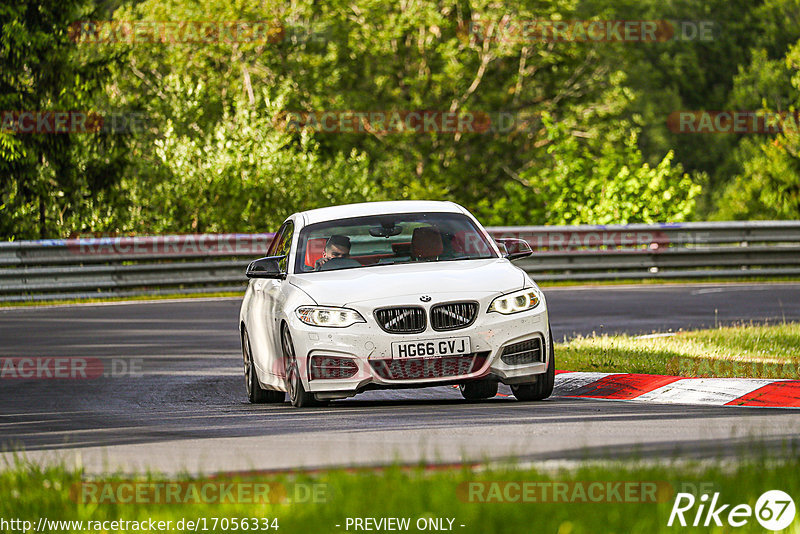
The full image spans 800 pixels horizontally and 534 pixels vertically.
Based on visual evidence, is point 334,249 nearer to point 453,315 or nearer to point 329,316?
point 329,316

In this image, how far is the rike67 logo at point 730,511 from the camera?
200 inches

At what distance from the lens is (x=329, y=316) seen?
33.5ft

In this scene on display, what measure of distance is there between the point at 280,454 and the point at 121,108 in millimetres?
32152

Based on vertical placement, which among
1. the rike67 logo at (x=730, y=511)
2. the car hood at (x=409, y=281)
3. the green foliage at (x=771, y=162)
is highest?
the car hood at (x=409, y=281)

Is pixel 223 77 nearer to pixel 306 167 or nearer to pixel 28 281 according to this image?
pixel 306 167

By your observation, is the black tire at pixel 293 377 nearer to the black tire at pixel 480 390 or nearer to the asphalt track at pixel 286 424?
the asphalt track at pixel 286 424

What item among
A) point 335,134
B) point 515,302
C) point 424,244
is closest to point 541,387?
point 515,302

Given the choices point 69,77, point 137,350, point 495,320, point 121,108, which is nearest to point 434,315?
point 495,320

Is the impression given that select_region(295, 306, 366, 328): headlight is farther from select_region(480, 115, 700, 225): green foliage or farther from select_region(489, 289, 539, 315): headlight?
select_region(480, 115, 700, 225): green foliage

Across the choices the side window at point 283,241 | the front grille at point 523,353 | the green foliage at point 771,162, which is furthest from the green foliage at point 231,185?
the front grille at point 523,353

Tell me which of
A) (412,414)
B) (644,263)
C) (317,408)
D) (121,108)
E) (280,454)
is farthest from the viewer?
(121,108)

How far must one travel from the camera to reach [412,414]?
9641 millimetres

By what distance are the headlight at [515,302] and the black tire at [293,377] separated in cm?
147

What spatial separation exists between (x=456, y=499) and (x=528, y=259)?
70.9ft
